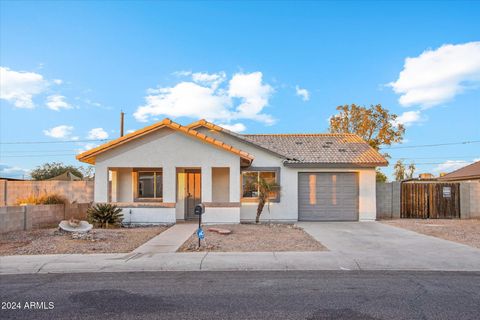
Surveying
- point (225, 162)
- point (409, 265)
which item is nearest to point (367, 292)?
point (409, 265)

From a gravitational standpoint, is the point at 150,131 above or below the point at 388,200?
above

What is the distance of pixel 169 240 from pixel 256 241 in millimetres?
2641

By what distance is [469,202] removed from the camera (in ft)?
60.9

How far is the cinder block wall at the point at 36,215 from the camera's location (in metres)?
12.2

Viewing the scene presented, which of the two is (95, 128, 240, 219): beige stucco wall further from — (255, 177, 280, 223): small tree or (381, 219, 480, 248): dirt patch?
(381, 219, 480, 248): dirt patch

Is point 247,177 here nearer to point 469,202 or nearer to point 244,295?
point 244,295

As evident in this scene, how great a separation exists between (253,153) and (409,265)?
9714 mm

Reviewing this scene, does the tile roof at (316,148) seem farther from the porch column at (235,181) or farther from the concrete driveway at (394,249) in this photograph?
the concrete driveway at (394,249)

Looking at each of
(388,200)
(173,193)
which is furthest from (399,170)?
(173,193)

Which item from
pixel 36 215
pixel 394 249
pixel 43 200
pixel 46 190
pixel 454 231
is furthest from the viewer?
pixel 46 190

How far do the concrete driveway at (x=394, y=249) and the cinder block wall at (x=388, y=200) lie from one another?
4.97 metres

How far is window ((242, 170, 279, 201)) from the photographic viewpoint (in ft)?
54.4

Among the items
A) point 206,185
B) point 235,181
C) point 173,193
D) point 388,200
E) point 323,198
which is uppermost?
point 235,181

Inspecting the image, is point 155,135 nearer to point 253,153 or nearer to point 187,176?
point 187,176
